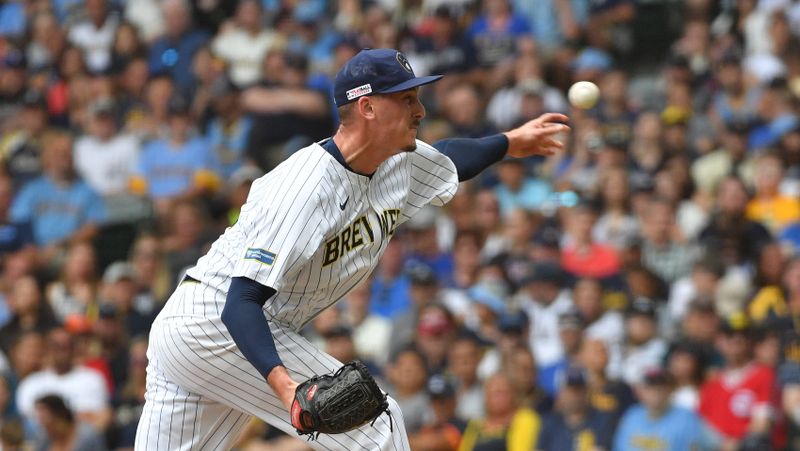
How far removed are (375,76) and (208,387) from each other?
1351 mm

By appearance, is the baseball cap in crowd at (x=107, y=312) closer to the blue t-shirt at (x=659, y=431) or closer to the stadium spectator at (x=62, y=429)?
the stadium spectator at (x=62, y=429)

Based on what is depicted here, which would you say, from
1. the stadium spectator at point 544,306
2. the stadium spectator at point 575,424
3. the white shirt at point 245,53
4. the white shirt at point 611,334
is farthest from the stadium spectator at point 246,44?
the stadium spectator at point 575,424

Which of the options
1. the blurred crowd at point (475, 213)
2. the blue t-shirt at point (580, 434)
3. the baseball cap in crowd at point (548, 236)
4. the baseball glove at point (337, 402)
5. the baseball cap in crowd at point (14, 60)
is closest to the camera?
the baseball glove at point (337, 402)

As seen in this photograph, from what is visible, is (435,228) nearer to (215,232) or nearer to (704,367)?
(215,232)

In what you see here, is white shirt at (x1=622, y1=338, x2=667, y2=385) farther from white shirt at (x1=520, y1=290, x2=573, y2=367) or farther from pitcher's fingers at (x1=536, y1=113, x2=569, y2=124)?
pitcher's fingers at (x1=536, y1=113, x2=569, y2=124)

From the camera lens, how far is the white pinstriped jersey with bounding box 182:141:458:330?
482 centimetres

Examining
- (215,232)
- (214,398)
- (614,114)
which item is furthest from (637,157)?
(214,398)

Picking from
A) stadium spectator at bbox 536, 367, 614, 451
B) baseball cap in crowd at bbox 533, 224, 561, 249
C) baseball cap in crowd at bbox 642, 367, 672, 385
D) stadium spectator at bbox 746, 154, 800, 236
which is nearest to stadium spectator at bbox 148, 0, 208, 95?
baseball cap in crowd at bbox 533, 224, 561, 249

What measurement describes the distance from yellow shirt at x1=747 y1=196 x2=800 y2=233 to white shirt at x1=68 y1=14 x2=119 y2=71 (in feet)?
24.5

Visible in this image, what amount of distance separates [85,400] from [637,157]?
4.63 m

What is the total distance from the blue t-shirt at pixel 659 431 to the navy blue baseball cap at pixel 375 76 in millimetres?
3802

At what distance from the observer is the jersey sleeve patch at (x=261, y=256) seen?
15.7ft

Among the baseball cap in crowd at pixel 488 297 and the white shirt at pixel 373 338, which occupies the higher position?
the baseball cap in crowd at pixel 488 297

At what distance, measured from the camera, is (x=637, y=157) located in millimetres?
10602
